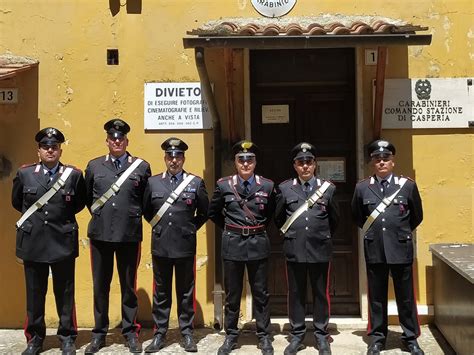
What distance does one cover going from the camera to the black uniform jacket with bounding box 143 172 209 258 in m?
5.16

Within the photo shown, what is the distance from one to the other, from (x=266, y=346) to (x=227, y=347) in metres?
0.36

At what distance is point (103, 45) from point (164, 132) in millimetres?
1191

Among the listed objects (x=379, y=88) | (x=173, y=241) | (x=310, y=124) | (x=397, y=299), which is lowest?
(x=397, y=299)

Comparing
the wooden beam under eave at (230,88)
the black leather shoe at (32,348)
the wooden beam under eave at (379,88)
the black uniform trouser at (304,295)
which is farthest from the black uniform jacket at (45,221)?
the wooden beam under eave at (379,88)

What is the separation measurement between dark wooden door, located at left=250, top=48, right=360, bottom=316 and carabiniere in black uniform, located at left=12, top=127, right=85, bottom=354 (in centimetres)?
215

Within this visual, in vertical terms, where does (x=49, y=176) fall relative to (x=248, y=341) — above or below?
above

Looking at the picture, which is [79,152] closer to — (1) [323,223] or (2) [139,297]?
(2) [139,297]

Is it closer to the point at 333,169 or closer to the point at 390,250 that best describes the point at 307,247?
the point at 390,250

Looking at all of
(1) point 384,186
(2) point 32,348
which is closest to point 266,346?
(1) point 384,186

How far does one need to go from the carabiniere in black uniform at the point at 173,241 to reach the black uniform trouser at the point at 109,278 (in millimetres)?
212

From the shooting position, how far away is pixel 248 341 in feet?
18.1

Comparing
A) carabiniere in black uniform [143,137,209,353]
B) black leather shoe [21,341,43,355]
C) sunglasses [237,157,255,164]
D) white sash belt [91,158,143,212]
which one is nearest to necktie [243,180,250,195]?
sunglasses [237,157,255,164]

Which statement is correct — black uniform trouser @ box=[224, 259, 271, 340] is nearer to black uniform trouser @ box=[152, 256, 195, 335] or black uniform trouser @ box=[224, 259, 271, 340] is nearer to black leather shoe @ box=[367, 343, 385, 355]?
black uniform trouser @ box=[152, 256, 195, 335]

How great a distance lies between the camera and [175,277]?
17.4 feet
